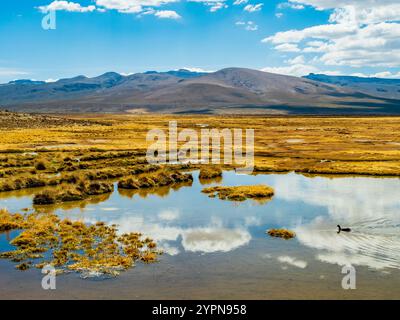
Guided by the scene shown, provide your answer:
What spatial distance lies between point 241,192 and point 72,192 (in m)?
13.7

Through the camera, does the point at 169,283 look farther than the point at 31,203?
No

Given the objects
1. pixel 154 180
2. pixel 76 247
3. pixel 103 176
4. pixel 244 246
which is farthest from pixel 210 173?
pixel 76 247

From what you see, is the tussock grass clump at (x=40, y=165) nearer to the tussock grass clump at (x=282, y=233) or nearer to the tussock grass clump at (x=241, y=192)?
the tussock grass clump at (x=241, y=192)

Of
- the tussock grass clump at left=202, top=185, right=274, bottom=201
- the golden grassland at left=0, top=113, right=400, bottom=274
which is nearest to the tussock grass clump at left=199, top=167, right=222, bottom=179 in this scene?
the golden grassland at left=0, top=113, right=400, bottom=274

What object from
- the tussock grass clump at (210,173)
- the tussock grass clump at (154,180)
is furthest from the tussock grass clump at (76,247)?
the tussock grass clump at (210,173)

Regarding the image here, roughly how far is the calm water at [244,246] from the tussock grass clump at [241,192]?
37.2 inches

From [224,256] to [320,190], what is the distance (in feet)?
65.2

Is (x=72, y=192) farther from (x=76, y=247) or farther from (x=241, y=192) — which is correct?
(x=241, y=192)

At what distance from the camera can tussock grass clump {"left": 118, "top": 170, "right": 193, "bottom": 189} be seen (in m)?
42.0

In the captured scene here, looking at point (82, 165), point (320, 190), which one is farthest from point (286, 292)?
point (82, 165)

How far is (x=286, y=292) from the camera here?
63.7 feet

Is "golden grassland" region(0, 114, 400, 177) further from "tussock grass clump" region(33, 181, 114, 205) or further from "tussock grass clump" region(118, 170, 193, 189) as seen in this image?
"tussock grass clump" region(33, 181, 114, 205)

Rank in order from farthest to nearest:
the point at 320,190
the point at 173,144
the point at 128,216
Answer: the point at 173,144
the point at 320,190
the point at 128,216
